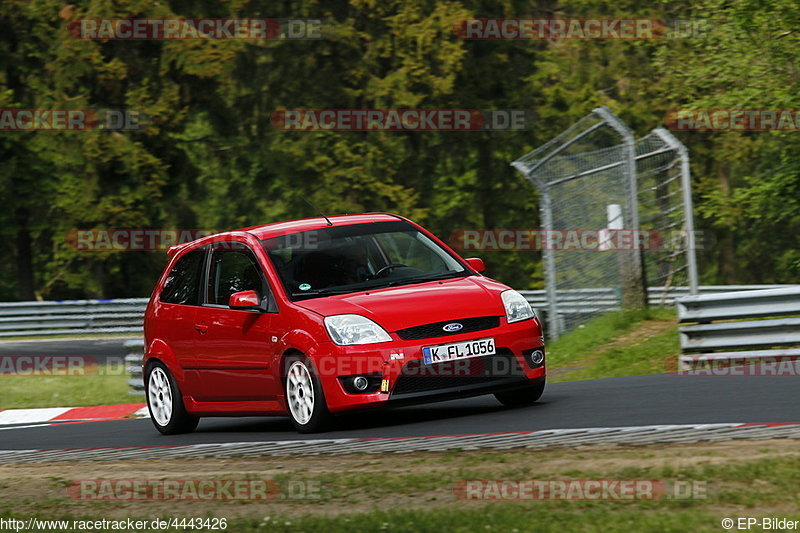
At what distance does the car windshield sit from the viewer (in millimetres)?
10281

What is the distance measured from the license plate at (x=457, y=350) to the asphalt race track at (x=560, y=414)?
48cm

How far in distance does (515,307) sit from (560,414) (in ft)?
2.99

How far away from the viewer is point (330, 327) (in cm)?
952

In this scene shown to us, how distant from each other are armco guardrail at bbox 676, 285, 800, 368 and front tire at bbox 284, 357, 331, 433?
15.4 ft

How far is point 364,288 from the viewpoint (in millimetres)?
10188

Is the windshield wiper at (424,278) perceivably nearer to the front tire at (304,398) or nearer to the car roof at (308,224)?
the car roof at (308,224)

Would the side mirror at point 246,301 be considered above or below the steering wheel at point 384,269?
below

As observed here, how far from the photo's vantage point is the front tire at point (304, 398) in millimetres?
9625

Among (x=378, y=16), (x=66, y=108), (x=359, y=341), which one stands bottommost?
(x=359, y=341)

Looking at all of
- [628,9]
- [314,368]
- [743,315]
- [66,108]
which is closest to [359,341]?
[314,368]

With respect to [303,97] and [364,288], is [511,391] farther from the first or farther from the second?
[303,97]

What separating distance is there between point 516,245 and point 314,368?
101 ft

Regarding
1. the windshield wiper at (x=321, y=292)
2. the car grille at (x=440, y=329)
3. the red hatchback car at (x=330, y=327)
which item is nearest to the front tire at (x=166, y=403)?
the red hatchback car at (x=330, y=327)

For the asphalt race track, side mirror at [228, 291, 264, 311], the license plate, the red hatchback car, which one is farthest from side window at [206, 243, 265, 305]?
the license plate
